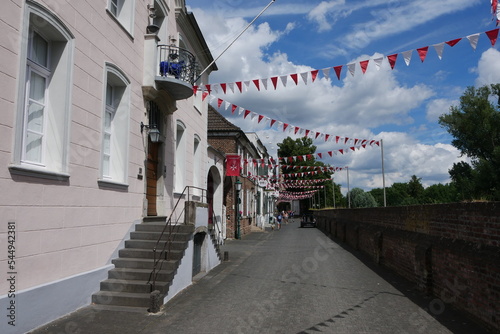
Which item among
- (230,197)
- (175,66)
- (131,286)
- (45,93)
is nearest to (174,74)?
(175,66)

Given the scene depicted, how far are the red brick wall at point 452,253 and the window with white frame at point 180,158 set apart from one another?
6.53 meters

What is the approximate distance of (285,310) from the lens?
6.92 meters

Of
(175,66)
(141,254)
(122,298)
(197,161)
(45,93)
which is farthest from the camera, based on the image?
(197,161)

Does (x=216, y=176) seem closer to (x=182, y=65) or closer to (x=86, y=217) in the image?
(x=182, y=65)

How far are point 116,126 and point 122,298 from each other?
12.0 feet

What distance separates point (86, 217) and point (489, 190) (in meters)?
34.8

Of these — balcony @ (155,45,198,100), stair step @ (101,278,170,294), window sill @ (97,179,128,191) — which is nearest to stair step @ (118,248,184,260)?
stair step @ (101,278,170,294)

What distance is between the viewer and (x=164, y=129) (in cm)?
1126

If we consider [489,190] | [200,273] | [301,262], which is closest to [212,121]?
[301,262]

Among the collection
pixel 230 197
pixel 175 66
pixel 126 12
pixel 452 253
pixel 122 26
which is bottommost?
pixel 452 253

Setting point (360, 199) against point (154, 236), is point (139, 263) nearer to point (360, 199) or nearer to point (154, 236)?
point (154, 236)

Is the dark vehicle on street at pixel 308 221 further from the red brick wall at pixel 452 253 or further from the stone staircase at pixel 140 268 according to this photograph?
the stone staircase at pixel 140 268

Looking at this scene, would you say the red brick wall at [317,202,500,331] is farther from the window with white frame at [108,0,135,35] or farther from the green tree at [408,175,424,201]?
the green tree at [408,175,424,201]

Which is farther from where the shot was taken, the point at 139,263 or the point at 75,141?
the point at 139,263
